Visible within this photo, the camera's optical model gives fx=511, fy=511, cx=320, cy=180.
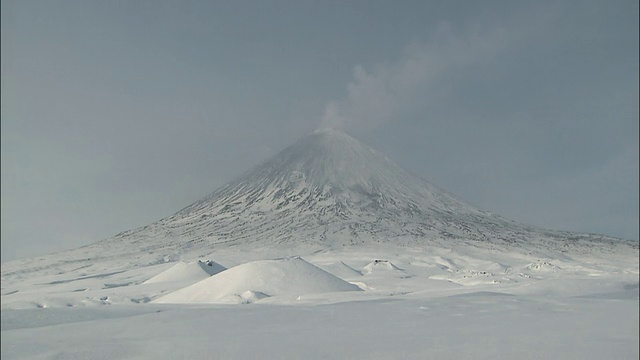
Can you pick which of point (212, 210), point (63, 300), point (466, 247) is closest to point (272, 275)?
point (63, 300)

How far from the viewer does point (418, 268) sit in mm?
50000

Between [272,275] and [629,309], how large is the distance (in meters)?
13.2

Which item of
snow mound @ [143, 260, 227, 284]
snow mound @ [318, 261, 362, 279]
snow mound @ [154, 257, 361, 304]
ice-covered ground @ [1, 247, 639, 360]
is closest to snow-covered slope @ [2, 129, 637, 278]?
snow mound @ [318, 261, 362, 279]

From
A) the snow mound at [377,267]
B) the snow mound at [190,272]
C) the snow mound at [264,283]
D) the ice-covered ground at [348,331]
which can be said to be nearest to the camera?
the ice-covered ground at [348,331]

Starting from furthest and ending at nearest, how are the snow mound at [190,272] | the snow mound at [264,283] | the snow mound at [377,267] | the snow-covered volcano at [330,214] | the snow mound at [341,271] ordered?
the snow-covered volcano at [330,214], the snow mound at [377,267], the snow mound at [341,271], the snow mound at [190,272], the snow mound at [264,283]

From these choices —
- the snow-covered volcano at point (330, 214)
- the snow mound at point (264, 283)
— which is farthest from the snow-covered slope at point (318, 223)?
the snow mound at point (264, 283)

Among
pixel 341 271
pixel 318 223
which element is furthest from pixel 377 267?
pixel 318 223

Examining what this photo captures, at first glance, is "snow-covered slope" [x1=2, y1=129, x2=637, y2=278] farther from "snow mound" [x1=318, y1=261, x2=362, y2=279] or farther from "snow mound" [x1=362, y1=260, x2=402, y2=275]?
"snow mound" [x1=318, y1=261, x2=362, y2=279]

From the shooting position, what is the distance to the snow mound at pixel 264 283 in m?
18.0

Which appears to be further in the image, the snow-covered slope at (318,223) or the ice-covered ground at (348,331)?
the snow-covered slope at (318,223)

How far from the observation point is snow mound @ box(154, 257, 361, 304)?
18.0 metres

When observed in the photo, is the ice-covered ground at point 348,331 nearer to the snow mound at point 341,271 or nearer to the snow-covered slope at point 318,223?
the snow mound at point 341,271

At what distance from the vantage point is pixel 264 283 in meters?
18.8

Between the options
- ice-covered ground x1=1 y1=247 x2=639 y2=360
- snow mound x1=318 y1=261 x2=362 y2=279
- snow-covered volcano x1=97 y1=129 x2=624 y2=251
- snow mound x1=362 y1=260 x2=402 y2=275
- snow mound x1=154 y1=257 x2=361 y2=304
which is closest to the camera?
ice-covered ground x1=1 y1=247 x2=639 y2=360
